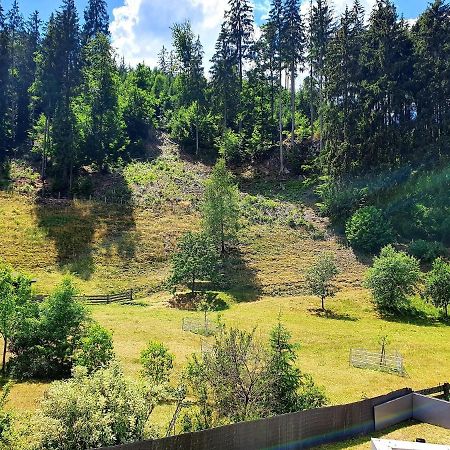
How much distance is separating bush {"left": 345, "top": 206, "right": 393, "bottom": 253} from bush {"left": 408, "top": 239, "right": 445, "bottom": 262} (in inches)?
107

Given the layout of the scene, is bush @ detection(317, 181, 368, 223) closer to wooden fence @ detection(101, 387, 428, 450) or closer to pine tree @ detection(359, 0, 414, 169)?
pine tree @ detection(359, 0, 414, 169)

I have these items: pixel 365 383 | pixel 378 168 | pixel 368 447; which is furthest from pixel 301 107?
pixel 368 447

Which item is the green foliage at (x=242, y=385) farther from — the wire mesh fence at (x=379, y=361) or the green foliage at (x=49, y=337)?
the wire mesh fence at (x=379, y=361)

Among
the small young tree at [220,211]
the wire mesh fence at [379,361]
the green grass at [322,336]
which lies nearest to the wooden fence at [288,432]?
the green grass at [322,336]

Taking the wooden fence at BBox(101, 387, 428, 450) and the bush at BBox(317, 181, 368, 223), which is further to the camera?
the bush at BBox(317, 181, 368, 223)

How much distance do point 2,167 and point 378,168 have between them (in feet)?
156

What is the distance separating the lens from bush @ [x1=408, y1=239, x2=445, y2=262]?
4503 centimetres

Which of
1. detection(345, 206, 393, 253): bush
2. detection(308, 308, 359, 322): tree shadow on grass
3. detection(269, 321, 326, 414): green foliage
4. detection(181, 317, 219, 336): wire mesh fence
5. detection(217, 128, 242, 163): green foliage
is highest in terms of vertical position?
detection(217, 128, 242, 163): green foliage

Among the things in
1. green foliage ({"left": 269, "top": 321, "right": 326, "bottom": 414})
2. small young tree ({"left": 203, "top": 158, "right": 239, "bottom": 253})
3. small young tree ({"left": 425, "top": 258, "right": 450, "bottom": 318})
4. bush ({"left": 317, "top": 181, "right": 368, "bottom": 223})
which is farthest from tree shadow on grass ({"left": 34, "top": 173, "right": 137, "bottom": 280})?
green foliage ({"left": 269, "top": 321, "right": 326, "bottom": 414})

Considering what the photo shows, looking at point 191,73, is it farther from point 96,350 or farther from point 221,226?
point 96,350

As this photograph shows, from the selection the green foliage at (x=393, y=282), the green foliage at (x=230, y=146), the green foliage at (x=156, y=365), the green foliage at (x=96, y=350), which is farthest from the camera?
the green foliage at (x=230, y=146)

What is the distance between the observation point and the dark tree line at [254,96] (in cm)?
5538

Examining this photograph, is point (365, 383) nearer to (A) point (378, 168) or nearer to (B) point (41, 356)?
(B) point (41, 356)

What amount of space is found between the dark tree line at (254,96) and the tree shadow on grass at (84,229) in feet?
19.8
